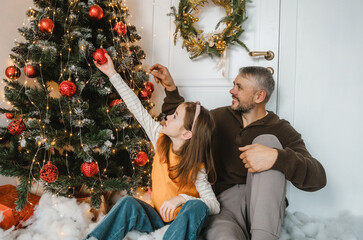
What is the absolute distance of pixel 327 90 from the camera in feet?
5.99

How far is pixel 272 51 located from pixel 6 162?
1716mm

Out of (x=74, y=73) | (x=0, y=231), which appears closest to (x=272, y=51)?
(x=74, y=73)

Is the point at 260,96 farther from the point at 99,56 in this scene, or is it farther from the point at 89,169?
the point at 89,169

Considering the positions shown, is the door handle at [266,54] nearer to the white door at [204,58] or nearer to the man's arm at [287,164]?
the white door at [204,58]

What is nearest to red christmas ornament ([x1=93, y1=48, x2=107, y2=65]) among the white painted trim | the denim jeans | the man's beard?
the denim jeans

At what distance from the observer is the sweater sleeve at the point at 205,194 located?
51.6 inches

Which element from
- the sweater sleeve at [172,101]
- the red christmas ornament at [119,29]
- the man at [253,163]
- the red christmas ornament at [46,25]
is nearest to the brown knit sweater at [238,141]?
the man at [253,163]

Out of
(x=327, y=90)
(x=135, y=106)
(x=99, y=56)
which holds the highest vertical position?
(x=99, y=56)

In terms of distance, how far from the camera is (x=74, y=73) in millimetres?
1360

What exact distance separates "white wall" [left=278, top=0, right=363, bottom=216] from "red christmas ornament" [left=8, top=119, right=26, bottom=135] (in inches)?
61.9

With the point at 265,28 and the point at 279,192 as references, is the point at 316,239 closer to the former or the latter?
the point at 279,192

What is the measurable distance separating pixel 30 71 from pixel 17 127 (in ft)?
0.92

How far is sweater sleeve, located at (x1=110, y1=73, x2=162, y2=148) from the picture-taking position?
141cm

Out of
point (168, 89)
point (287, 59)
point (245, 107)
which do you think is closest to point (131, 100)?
point (168, 89)
